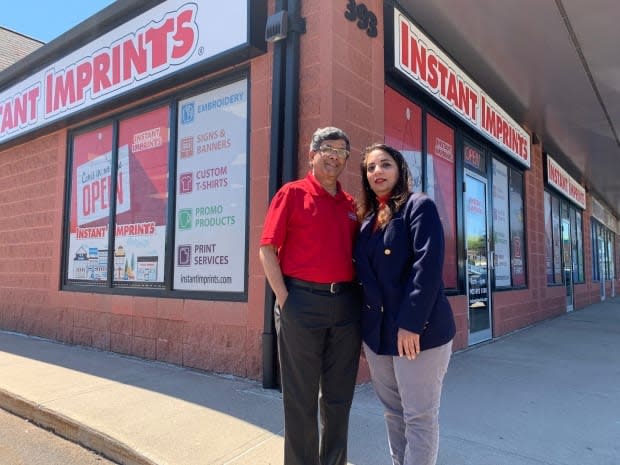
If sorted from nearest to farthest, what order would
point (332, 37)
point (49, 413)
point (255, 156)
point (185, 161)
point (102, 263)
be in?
1. point (49, 413)
2. point (332, 37)
3. point (255, 156)
4. point (185, 161)
5. point (102, 263)

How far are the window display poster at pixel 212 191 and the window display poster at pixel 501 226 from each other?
16.5ft

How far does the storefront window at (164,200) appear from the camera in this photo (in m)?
5.23

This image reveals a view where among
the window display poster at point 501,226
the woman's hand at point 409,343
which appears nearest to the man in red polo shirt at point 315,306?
the woman's hand at point 409,343

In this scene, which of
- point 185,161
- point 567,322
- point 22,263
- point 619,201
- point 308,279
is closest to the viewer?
point 308,279

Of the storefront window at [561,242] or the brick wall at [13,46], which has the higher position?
the brick wall at [13,46]

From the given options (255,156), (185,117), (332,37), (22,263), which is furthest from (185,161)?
(22,263)

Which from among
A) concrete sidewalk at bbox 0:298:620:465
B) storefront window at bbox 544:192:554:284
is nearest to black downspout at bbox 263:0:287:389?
concrete sidewalk at bbox 0:298:620:465

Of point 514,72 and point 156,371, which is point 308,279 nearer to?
point 156,371

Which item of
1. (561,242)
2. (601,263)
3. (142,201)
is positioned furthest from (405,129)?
(601,263)

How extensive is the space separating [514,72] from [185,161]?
16.6ft

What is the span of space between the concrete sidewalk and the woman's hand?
115 centimetres

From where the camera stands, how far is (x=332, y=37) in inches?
176

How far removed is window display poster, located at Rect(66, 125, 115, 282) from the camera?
265 inches

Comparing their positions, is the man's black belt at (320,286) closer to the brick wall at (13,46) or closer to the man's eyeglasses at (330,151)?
the man's eyeglasses at (330,151)
